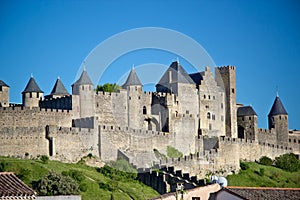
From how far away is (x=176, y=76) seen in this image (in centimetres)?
6831

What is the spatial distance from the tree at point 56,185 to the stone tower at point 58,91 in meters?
19.7

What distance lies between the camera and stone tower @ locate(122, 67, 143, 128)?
63.4 metres

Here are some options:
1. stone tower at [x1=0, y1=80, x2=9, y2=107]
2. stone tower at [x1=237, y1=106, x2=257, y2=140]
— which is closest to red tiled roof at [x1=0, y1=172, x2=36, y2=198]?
stone tower at [x1=0, y1=80, x2=9, y2=107]

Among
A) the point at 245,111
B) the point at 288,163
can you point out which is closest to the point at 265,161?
the point at 288,163

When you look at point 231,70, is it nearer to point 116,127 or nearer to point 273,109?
point 273,109

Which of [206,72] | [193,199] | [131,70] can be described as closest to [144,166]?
[131,70]

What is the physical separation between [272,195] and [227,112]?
38811 mm

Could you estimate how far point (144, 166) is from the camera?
57.2 meters

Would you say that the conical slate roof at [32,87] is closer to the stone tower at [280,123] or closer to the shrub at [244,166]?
the shrub at [244,166]

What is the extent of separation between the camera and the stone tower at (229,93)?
236 ft

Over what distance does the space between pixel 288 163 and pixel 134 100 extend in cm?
1550

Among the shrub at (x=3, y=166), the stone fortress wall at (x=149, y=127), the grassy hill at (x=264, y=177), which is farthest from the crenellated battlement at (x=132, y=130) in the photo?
the shrub at (x=3, y=166)

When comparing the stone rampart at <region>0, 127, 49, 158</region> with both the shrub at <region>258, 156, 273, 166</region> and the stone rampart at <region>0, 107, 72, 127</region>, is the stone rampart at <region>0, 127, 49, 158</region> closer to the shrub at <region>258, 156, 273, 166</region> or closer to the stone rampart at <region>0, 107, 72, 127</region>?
the stone rampart at <region>0, 107, 72, 127</region>

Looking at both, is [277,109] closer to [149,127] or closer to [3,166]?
[149,127]
